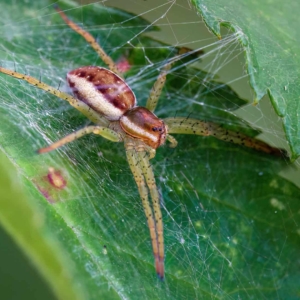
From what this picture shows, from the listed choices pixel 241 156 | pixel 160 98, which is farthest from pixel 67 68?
pixel 241 156

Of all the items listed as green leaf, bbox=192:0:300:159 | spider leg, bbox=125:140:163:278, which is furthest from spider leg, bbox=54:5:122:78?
green leaf, bbox=192:0:300:159

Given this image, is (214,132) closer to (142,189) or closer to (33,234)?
(142,189)

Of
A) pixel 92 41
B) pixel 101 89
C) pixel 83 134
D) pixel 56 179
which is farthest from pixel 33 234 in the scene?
pixel 92 41

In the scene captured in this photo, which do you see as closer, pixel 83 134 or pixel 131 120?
pixel 83 134

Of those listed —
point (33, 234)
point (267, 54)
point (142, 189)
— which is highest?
point (267, 54)

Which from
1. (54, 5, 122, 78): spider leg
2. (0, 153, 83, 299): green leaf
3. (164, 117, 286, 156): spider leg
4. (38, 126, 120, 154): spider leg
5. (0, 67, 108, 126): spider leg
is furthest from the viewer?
(54, 5, 122, 78): spider leg

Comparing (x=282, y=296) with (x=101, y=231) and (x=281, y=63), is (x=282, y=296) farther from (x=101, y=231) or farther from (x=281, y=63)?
(x=281, y=63)

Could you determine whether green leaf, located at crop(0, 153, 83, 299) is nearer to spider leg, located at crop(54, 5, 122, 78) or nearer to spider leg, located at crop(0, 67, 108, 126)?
spider leg, located at crop(0, 67, 108, 126)
